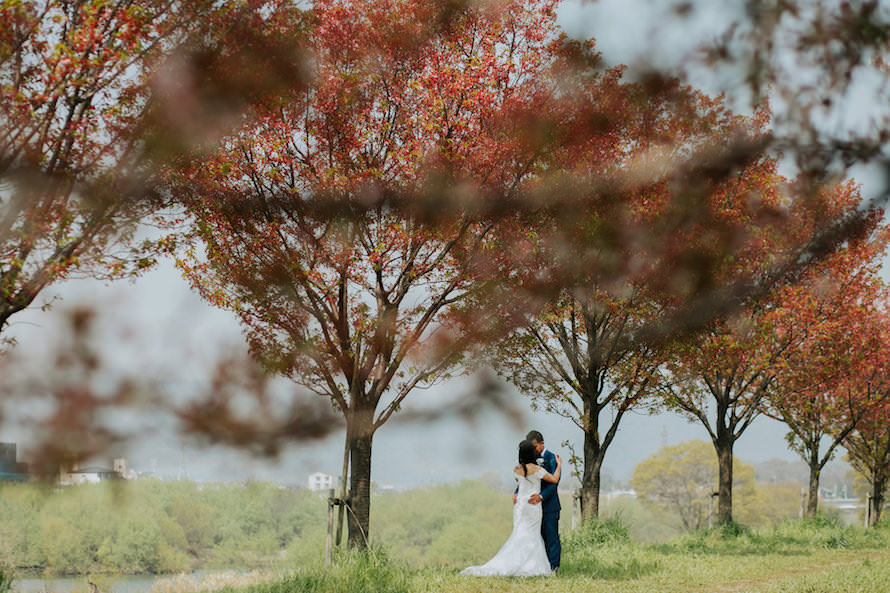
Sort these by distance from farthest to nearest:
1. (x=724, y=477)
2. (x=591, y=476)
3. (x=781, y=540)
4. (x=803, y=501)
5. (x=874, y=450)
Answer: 1. (x=874, y=450)
2. (x=803, y=501)
3. (x=724, y=477)
4. (x=781, y=540)
5. (x=591, y=476)

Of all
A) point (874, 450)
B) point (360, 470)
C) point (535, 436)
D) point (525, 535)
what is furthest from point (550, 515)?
point (874, 450)

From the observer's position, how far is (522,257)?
10.8 m

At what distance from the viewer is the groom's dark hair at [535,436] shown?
1016 centimetres

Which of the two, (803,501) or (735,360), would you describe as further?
(803,501)

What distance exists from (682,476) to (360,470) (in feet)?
200

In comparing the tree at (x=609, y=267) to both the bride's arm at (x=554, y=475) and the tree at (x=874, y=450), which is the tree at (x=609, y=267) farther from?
the tree at (x=874, y=450)

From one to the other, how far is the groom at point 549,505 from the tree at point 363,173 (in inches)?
82.4

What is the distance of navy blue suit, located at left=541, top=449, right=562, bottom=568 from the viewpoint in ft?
33.3

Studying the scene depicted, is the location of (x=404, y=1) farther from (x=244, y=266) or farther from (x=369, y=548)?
(x=369, y=548)

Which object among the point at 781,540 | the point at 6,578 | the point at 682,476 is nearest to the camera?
the point at 6,578

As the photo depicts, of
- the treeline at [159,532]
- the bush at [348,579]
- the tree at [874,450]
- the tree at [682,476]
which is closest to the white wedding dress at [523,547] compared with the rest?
the bush at [348,579]

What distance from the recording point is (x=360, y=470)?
35.8 ft

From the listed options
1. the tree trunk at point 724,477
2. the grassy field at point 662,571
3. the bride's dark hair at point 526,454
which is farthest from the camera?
the tree trunk at point 724,477

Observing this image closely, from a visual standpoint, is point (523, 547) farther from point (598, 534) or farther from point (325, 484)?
point (598, 534)
